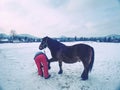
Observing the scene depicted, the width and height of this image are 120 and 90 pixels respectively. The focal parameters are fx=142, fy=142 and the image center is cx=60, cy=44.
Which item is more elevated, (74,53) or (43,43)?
(43,43)

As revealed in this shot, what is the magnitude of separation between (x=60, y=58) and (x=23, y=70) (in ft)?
6.59

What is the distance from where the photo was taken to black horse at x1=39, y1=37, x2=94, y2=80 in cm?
544

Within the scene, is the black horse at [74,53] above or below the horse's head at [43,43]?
below

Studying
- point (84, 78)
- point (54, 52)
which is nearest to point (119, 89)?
point (84, 78)

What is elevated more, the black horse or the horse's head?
the horse's head

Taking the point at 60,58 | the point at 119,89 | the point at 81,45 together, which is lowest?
the point at 119,89

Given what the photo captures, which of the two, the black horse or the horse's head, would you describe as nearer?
the black horse

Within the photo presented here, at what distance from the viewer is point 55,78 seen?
18.5 ft

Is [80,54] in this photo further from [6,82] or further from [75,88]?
[6,82]

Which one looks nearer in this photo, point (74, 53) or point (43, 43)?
point (74, 53)

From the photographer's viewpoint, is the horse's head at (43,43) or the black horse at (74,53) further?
the horse's head at (43,43)

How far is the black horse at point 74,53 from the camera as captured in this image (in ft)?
17.9

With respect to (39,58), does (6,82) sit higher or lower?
lower

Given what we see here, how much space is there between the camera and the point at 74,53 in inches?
220
